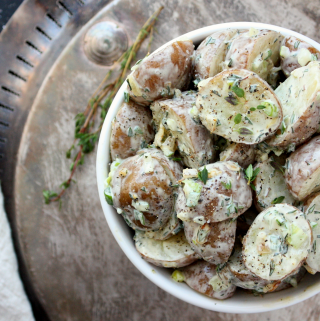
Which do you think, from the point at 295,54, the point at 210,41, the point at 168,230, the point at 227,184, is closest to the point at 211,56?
the point at 210,41

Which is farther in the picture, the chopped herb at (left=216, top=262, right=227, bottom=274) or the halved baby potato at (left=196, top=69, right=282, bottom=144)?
the chopped herb at (left=216, top=262, right=227, bottom=274)

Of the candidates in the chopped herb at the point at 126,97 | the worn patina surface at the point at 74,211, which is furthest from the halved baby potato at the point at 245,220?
the worn patina surface at the point at 74,211

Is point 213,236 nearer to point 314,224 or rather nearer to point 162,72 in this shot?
point 314,224

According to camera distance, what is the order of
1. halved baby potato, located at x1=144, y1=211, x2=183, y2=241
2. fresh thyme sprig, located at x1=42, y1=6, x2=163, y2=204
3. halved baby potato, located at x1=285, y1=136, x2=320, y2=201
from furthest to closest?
fresh thyme sprig, located at x1=42, y1=6, x2=163, y2=204
halved baby potato, located at x1=144, y1=211, x2=183, y2=241
halved baby potato, located at x1=285, y1=136, x2=320, y2=201

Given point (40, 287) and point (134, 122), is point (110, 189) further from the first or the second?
point (40, 287)

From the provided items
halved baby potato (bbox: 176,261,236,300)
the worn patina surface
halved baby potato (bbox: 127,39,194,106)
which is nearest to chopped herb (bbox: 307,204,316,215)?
halved baby potato (bbox: 176,261,236,300)

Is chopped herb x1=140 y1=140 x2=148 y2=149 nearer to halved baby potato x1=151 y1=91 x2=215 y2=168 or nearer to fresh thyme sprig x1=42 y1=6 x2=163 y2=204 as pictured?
halved baby potato x1=151 y1=91 x2=215 y2=168
